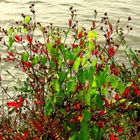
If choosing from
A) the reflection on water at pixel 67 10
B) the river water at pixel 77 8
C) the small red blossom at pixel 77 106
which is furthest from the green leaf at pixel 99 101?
the reflection on water at pixel 67 10

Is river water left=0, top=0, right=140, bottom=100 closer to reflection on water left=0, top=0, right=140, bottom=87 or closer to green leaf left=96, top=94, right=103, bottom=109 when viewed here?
reflection on water left=0, top=0, right=140, bottom=87

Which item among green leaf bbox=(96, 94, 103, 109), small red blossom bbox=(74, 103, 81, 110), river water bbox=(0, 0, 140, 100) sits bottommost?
river water bbox=(0, 0, 140, 100)

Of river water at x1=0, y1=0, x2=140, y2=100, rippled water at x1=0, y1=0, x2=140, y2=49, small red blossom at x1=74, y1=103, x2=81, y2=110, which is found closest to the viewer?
small red blossom at x1=74, y1=103, x2=81, y2=110

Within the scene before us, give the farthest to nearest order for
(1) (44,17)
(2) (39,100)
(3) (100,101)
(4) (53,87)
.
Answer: (1) (44,17) < (2) (39,100) < (4) (53,87) < (3) (100,101)

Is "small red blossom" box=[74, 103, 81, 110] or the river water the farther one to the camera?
the river water

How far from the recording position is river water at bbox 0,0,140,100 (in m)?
8.55

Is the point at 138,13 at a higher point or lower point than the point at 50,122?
lower

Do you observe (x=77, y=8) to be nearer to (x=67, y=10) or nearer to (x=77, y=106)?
(x=67, y=10)

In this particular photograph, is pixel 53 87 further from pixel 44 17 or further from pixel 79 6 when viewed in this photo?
pixel 79 6

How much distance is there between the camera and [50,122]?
2.51 m

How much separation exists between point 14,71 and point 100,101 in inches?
139

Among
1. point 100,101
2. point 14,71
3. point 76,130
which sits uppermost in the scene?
point 100,101

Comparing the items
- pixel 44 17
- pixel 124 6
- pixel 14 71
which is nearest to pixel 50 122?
pixel 14 71

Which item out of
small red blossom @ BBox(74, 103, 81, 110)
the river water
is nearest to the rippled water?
the river water
